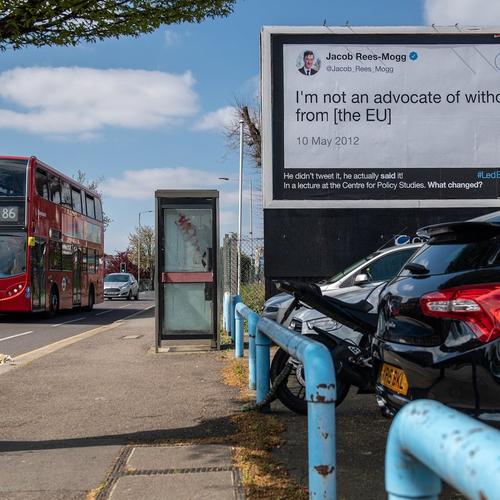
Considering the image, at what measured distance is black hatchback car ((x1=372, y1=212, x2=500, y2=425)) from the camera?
3.49 meters

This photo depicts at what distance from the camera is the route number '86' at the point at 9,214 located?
1828 cm

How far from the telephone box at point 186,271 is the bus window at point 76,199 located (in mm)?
12737

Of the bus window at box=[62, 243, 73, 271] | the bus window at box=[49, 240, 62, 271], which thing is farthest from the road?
the bus window at box=[62, 243, 73, 271]

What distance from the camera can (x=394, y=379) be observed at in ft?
→ 13.2

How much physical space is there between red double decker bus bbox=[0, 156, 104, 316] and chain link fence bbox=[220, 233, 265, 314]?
5.56m

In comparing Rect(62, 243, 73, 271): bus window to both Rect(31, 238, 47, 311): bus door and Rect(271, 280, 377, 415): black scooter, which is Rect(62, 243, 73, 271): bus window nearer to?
Rect(31, 238, 47, 311): bus door

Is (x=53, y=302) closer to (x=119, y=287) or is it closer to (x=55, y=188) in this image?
(x=55, y=188)

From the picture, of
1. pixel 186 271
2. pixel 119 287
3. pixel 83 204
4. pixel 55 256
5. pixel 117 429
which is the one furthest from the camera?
pixel 119 287

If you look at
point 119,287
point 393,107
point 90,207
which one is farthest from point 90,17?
point 119,287

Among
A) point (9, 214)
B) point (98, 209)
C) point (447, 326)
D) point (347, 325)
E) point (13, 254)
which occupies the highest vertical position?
point (98, 209)

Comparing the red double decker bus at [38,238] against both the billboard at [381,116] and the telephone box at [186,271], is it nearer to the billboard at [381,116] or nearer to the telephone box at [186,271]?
the telephone box at [186,271]

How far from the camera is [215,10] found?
560 centimetres

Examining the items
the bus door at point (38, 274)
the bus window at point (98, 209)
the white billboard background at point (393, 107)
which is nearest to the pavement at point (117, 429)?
the white billboard background at point (393, 107)

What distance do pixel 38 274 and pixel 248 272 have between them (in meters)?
6.39
